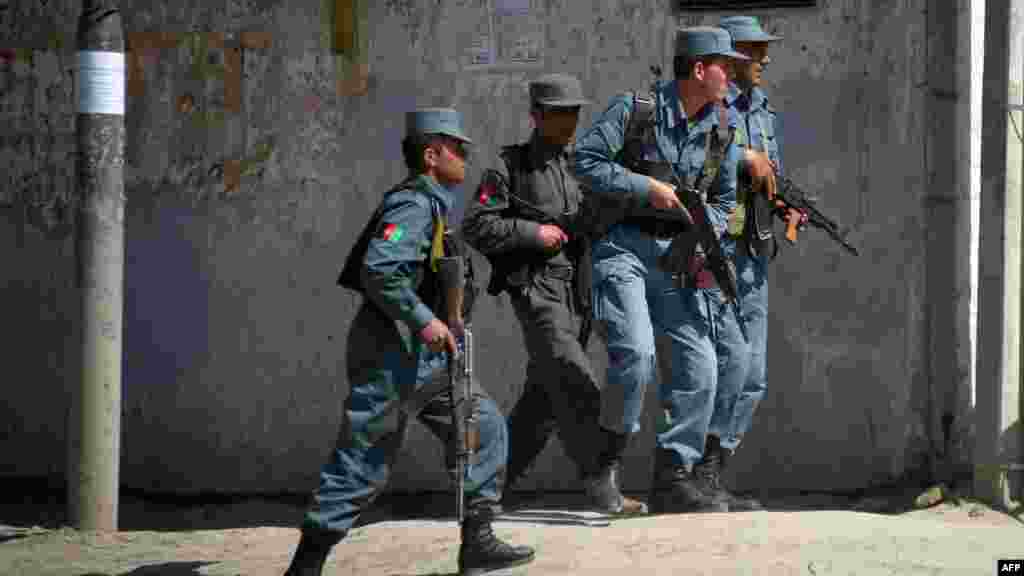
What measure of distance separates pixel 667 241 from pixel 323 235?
2432 mm

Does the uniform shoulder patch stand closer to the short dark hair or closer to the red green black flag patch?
the red green black flag patch

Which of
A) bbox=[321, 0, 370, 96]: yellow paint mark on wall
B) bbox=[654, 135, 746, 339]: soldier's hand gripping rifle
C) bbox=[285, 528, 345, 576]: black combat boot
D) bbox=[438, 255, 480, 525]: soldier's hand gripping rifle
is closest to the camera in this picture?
bbox=[438, 255, 480, 525]: soldier's hand gripping rifle

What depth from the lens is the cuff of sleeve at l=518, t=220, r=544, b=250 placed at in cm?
784

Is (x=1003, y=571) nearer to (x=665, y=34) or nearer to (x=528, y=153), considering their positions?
(x=528, y=153)

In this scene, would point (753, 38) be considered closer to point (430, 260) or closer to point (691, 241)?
point (691, 241)

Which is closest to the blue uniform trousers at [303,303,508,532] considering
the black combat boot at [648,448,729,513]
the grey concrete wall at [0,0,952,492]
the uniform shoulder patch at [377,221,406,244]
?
the uniform shoulder patch at [377,221,406,244]

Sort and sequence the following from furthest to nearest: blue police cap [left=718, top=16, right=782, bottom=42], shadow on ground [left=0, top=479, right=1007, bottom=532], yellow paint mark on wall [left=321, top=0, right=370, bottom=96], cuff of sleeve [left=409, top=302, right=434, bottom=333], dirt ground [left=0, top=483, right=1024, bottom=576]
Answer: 1. yellow paint mark on wall [left=321, top=0, right=370, bottom=96]
2. shadow on ground [left=0, top=479, right=1007, bottom=532]
3. blue police cap [left=718, top=16, right=782, bottom=42]
4. dirt ground [left=0, top=483, right=1024, bottom=576]
5. cuff of sleeve [left=409, top=302, right=434, bottom=333]

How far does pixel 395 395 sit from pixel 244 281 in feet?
10.8

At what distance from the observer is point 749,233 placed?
7.97 meters

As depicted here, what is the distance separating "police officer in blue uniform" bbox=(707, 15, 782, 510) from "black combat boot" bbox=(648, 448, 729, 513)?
0.25 metres

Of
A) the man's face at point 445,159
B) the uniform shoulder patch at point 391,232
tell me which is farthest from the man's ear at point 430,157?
the uniform shoulder patch at point 391,232

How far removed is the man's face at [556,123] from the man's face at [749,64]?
2.23 feet

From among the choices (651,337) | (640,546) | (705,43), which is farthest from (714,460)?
(705,43)

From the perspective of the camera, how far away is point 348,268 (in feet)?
21.7
